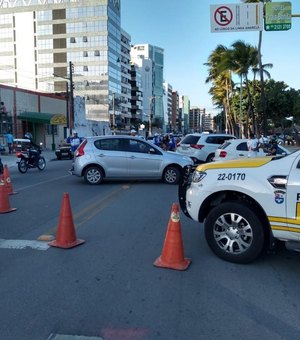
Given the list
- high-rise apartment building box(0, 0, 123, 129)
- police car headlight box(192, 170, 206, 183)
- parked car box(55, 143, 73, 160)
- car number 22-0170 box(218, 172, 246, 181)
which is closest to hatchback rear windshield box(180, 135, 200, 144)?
parked car box(55, 143, 73, 160)

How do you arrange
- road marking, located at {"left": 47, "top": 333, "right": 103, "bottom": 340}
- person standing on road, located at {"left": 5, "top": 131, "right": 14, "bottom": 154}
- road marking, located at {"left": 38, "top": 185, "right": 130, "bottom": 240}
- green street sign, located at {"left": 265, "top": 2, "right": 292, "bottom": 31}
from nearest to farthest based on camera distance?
road marking, located at {"left": 47, "top": 333, "right": 103, "bottom": 340} < road marking, located at {"left": 38, "top": 185, "right": 130, "bottom": 240} < green street sign, located at {"left": 265, "top": 2, "right": 292, "bottom": 31} < person standing on road, located at {"left": 5, "top": 131, "right": 14, "bottom": 154}

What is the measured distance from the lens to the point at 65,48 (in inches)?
4321

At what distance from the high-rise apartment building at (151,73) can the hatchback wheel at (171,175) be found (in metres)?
136

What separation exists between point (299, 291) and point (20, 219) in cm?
555

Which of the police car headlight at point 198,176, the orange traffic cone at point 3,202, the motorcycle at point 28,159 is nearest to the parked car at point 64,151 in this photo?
the motorcycle at point 28,159

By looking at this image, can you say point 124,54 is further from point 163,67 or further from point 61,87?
point 163,67

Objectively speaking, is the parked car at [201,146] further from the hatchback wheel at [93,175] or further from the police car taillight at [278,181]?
the police car taillight at [278,181]

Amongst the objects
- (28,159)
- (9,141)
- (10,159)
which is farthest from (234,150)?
(9,141)

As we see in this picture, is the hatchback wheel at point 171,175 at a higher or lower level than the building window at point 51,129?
lower

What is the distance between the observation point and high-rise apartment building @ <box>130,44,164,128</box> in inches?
6033

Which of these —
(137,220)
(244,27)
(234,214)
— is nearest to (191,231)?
(137,220)

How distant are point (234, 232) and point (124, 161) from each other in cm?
843

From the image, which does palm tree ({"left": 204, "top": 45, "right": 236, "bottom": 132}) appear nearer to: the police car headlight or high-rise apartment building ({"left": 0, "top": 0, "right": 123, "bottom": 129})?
high-rise apartment building ({"left": 0, "top": 0, "right": 123, "bottom": 129})

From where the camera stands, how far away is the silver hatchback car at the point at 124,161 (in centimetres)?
1337
